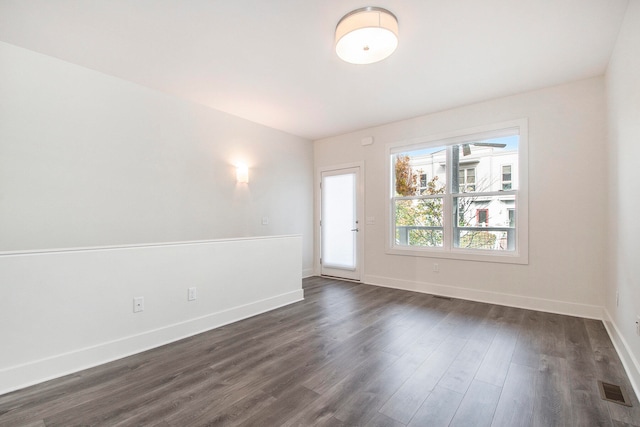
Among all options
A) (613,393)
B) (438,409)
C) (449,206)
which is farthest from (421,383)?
(449,206)

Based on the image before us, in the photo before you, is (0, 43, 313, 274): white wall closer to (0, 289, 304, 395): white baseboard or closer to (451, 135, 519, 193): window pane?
(0, 289, 304, 395): white baseboard

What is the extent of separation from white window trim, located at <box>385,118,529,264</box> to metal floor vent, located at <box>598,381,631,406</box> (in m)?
1.87

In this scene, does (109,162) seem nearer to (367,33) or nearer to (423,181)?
(367,33)

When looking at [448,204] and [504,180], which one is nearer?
[504,180]

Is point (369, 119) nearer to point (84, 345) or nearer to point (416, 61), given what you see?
point (416, 61)

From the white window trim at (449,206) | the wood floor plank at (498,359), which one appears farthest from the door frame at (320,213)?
the wood floor plank at (498,359)

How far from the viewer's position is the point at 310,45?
8.80ft

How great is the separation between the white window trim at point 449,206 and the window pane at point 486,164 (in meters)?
0.11

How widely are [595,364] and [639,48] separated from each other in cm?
232

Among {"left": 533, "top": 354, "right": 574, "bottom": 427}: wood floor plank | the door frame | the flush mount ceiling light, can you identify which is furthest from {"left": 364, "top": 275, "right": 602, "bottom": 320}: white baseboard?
the flush mount ceiling light

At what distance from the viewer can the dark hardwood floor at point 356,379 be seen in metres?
1.73

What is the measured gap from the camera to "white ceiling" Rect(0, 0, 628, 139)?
2.22m

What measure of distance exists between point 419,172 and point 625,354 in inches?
122

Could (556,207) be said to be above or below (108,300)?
above
